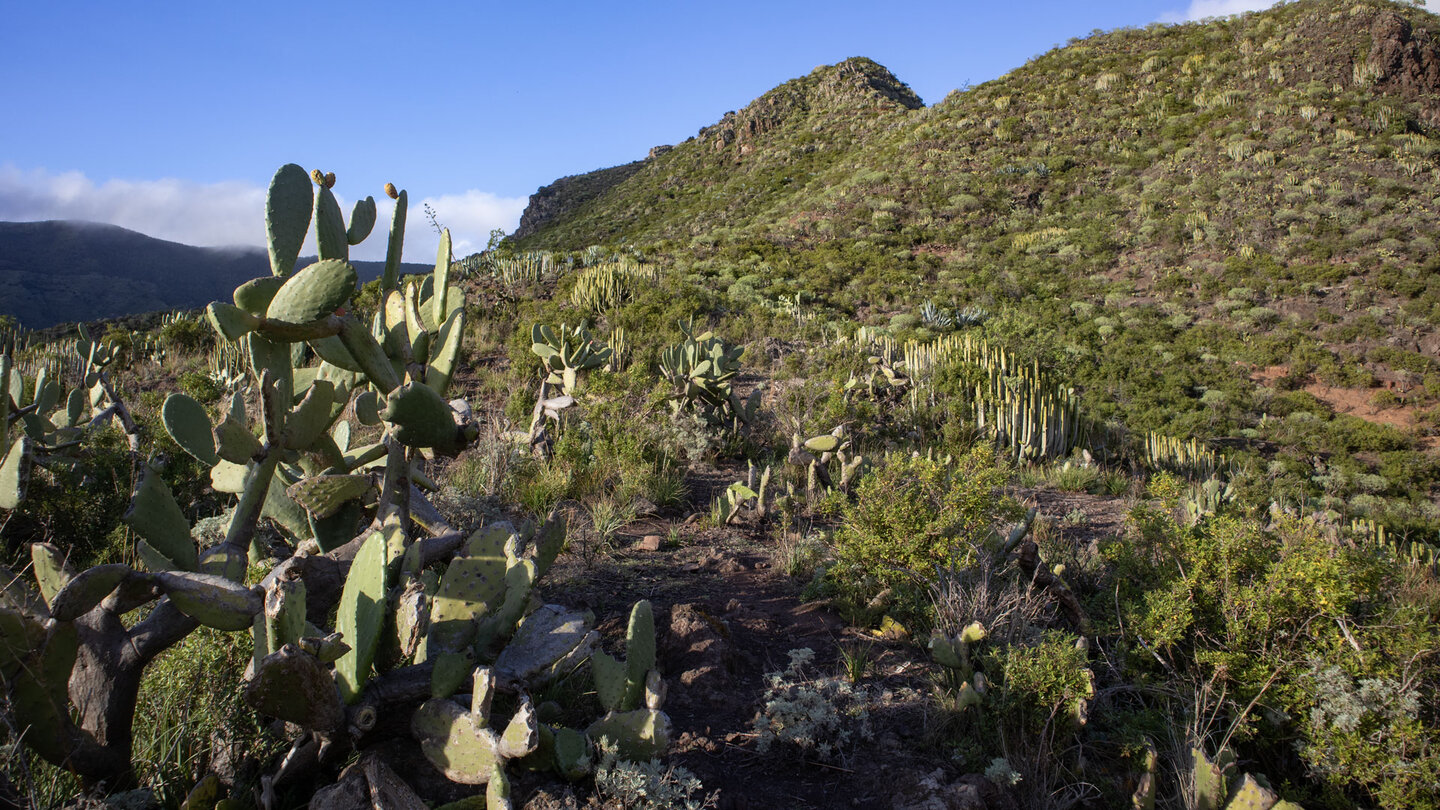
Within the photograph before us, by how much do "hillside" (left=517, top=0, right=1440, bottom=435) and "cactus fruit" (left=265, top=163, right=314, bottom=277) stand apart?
10493mm

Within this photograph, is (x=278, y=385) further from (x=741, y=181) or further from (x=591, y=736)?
(x=741, y=181)

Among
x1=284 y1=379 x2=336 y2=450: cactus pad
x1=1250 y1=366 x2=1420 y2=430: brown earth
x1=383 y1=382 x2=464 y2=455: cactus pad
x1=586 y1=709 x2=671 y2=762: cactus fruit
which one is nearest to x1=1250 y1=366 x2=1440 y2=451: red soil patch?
x1=1250 y1=366 x2=1420 y2=430: brown earth

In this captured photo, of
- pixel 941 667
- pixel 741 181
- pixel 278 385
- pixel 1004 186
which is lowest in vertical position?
pixel 941 667

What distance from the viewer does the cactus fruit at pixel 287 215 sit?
7.22ft

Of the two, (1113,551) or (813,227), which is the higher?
(813,227)

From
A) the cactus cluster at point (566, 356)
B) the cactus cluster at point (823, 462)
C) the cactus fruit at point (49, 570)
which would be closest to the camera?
the cactus fruit at point (49, 570)

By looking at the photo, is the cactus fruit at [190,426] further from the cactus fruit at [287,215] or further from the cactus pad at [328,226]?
the cactus pad at [328,226]

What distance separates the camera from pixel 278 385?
217 cm

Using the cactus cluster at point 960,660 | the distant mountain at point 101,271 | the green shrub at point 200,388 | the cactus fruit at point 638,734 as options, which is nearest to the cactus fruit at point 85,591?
the cactus fruit at point 638,734

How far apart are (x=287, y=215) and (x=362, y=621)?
1351 mm

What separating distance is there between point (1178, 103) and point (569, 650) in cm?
3020

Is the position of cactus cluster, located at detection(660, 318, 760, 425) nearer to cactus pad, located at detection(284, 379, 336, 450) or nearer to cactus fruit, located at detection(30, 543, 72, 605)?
cactus pad, located at detection(284, 379, 336, 450)

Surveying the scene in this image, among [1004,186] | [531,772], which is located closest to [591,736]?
[531,772]

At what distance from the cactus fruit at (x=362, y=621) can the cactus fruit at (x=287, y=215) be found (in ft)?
3.46
